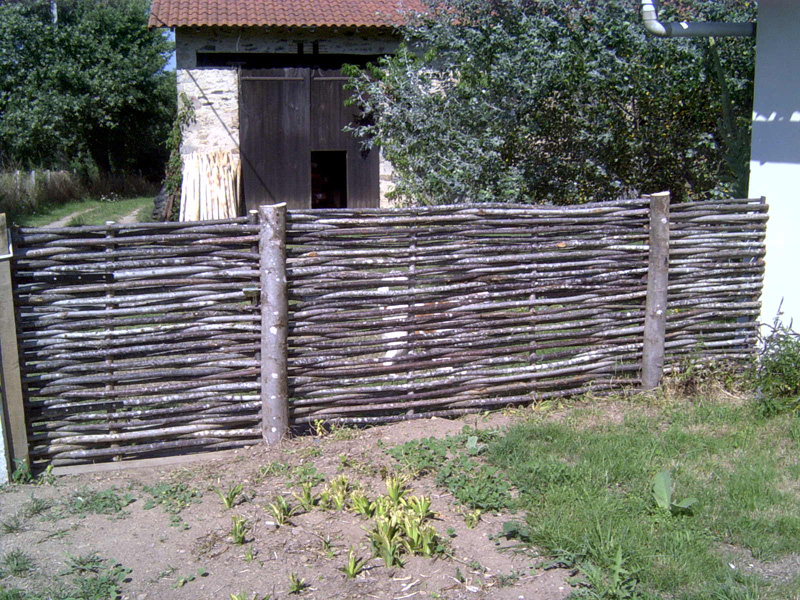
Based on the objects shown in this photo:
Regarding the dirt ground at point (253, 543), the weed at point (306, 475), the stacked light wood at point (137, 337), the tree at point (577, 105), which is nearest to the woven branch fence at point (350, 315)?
the stacked light wood at point (137, 337)

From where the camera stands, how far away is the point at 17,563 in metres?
3.63

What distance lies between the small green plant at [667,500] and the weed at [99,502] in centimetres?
278

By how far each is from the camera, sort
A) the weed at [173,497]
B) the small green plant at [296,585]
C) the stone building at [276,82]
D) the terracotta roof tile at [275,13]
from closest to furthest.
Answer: the small green plant at [296,585], the weed at [173,497], the terracotta roof tile at [275,13], the stone building at [276,82]

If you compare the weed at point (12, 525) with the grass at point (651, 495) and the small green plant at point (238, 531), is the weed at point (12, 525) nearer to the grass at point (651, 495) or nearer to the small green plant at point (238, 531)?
the small green plant at point (238, 531)

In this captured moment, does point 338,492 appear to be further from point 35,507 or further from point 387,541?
point 35,507

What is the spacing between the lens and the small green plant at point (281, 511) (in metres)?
3.96

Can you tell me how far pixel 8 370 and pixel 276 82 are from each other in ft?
31.2

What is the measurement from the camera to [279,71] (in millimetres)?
13016

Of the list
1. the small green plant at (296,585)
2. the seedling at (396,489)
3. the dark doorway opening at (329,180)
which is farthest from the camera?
the dark doorway opening at (329,180)

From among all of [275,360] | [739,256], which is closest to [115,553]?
[275,360]

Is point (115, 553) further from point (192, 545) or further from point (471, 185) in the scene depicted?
point (471, 185)

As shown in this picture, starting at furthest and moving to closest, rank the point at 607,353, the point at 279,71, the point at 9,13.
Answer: the point at 9,13, the point at 279,71, the point at 607,353

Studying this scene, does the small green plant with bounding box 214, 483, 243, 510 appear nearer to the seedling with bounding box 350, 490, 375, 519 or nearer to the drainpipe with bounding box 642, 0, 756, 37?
the seedling with bounding box 350, 490, 375, 519

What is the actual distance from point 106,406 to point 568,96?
537cm
